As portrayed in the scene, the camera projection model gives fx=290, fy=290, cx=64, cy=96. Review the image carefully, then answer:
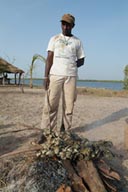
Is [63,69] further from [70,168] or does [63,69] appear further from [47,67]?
[70,168]

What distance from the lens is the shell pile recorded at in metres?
3.33

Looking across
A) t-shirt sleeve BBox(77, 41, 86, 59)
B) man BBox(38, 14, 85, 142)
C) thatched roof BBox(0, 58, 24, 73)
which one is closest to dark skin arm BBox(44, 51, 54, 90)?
man BBox(38, 14, 85, 142)

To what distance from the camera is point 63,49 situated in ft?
16.1

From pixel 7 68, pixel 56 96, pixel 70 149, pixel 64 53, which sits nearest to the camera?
pixel 70 149

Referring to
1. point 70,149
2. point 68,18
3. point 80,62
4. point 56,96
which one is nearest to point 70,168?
point 70,149

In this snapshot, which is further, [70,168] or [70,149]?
[70,149]

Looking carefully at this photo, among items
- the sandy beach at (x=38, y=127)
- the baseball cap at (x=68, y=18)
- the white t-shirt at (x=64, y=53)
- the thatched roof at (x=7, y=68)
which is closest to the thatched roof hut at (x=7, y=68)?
the thatched roof at (x=7, y=68)

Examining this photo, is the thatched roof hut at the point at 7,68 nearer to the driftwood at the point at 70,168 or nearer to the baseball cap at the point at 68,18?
the baseball cap at the point at 68,18

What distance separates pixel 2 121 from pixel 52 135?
→ 3.62 meters

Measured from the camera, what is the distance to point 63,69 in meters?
4.95

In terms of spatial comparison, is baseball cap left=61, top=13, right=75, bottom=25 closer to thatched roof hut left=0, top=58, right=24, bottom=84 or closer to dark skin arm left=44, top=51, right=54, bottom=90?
dark skin arm left=44, top=51, right=54, bottom=90

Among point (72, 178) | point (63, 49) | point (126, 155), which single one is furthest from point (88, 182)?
point (63, 49)

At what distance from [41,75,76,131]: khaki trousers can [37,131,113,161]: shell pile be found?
141 cm

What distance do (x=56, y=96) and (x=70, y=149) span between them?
1.80 metres
